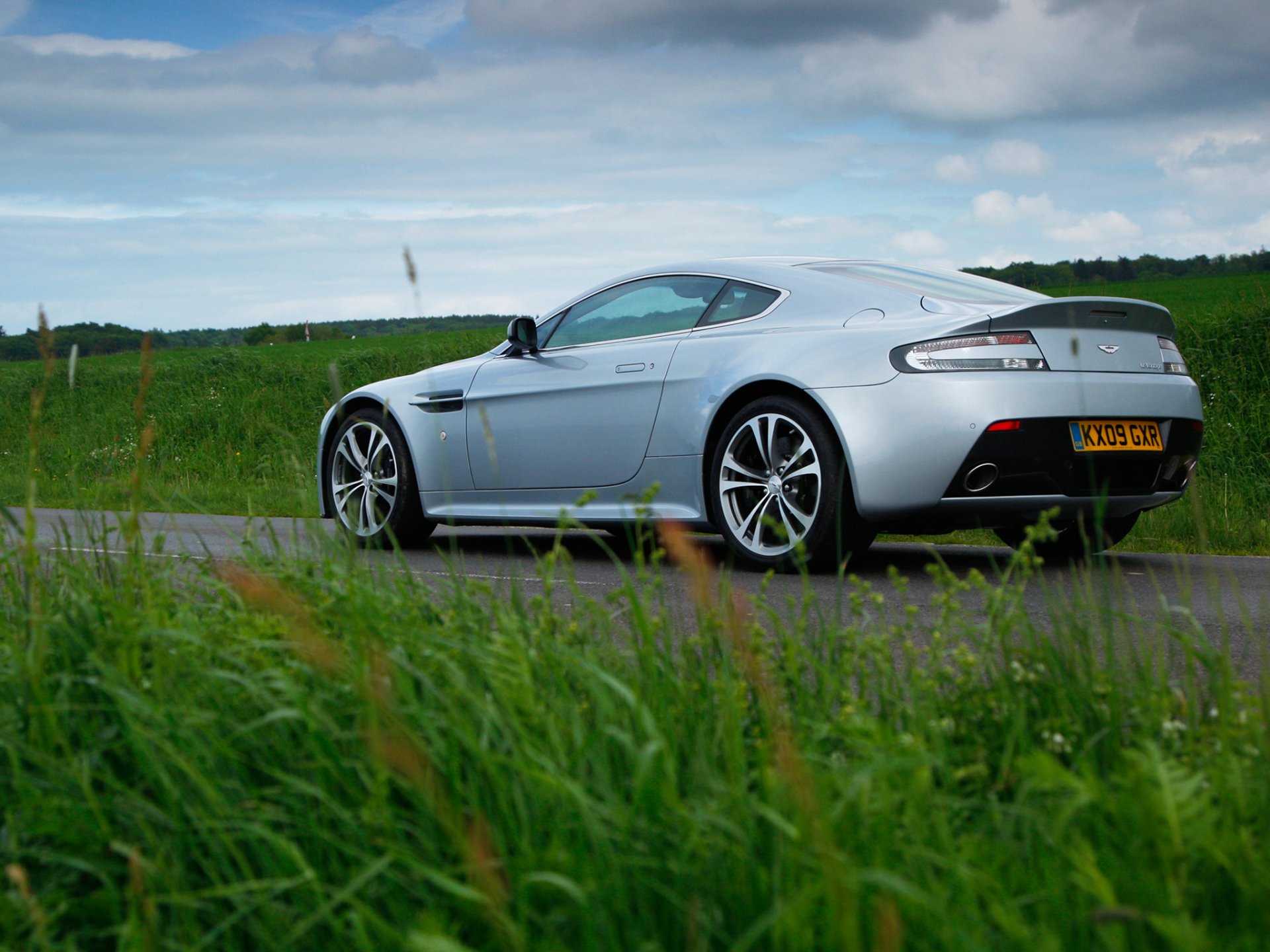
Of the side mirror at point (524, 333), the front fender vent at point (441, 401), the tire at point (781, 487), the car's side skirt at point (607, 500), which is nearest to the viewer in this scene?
the tire at point (781, 487)

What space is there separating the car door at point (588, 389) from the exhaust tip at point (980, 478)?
168cm

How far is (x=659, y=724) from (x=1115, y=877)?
0.74 metres

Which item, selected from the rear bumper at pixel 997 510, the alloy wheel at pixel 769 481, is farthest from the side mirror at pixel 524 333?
the rear bumper at pixel 997 510

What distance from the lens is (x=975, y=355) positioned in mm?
5551

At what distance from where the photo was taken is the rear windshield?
600 cm

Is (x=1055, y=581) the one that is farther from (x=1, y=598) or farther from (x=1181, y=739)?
(x=1, y=598)

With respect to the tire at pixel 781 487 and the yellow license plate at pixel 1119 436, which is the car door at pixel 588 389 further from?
the yellow license plate at pixel 1119 436

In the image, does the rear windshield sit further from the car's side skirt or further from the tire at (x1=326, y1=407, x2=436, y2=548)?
the tire at (x1=326, y1=407, x2=436, y2=548)

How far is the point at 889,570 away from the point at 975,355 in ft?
7.52

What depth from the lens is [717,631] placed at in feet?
8.16

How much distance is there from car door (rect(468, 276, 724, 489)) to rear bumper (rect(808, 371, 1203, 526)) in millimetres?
1197

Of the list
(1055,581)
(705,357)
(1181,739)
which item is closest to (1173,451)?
(1055,581)

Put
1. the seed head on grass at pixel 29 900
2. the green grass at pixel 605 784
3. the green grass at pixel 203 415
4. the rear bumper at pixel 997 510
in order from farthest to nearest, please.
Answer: the green grass at pixel 203 415 → the rear bumper at pixel 997 510 → the green grass at pixel 605 784 → the seed head on grass at pixel 29 900

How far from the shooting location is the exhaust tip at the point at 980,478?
18.1 ft
